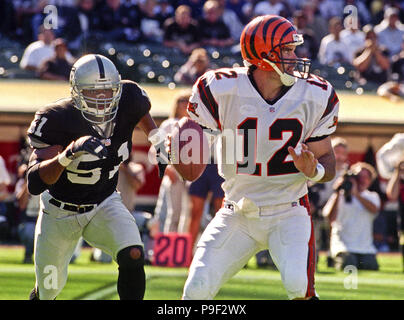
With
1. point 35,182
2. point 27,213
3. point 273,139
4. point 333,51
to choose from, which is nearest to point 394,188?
point 27,213

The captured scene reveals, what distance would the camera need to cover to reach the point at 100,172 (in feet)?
16.4

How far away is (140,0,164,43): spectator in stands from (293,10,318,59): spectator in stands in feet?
5.89

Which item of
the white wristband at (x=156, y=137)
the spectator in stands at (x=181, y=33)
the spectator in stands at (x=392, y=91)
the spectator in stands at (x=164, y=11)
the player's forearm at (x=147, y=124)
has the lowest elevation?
the spectator in stands at (x=392, y=91)

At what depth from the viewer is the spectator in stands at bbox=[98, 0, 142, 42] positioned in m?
12.3

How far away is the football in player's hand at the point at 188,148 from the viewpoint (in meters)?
4.60

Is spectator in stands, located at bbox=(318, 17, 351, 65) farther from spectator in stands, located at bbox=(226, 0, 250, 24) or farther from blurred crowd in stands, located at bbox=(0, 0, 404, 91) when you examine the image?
spectator in stands, located at bbox=(226, 0, 250, 24)

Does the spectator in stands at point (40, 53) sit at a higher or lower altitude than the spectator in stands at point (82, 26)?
lower

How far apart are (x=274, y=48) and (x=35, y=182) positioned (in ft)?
4.38

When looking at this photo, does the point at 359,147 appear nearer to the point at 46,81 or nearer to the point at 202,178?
the point at 202,178

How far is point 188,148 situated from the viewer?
4621 millimetres

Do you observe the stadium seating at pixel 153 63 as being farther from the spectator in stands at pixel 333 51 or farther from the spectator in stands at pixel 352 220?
the spectator in stands at pixel 352 220

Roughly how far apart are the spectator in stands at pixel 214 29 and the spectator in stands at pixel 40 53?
204cm

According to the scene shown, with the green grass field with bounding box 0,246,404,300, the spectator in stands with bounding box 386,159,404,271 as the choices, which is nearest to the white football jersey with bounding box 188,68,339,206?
the green grass field with bounding box 0,246,404,300

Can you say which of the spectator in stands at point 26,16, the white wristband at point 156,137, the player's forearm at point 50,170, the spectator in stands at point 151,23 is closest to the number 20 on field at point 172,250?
the white wristband at point 156,137
